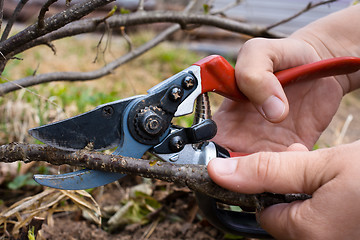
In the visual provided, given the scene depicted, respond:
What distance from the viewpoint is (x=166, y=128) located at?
1360mm

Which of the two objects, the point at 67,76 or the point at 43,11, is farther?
the point at 67,76

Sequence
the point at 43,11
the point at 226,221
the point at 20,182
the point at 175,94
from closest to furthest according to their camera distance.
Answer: the point at 43,11 < the point at 175,94 < the point at 226,221 < the point at 20,182

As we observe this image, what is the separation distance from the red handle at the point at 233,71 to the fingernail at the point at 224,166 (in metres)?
0.34

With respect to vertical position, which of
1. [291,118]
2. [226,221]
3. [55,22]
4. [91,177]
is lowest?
[226,221]

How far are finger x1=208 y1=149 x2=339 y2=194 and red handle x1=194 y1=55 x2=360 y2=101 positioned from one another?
38 centimetres

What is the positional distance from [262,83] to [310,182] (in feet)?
1.38

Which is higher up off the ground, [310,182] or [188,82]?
[188,82]

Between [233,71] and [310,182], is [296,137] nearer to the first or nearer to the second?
[233,71]

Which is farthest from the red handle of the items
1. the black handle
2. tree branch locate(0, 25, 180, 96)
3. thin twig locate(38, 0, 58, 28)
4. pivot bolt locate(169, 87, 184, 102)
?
tree branch locate(0, 25, 180, 96)

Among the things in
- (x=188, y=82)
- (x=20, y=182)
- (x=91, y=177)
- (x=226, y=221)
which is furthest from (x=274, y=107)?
(x=20, y=182)

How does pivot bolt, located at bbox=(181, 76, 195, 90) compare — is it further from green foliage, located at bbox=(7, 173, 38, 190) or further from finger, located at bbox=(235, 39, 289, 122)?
green foliage, located at bbox=(7, 173, 38, 190)

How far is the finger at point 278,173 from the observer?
3.76ft

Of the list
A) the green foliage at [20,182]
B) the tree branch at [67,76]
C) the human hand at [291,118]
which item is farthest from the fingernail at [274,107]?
the green foliage at [20,182]

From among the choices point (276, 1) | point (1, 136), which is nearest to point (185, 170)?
point (1, 136)
